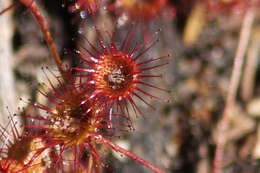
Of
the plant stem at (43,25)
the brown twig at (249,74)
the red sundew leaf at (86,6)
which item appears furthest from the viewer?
the brown twig at (249,74)

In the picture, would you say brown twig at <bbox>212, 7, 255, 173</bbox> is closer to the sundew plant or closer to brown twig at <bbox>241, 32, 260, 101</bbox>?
the sundew plant

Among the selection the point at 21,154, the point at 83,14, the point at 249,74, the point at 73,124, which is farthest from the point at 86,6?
the point at 249,74

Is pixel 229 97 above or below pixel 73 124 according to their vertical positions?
above

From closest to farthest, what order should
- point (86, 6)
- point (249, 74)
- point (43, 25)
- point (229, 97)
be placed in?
point (43, 25) → point (86, 6) → point (229, 97) → point (249, 74)

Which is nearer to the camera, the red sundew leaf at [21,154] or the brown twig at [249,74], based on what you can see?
the red sundew leaf at [21,154]

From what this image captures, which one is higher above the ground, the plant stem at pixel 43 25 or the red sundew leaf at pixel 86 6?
the red sundew leaf at pixel 86 6

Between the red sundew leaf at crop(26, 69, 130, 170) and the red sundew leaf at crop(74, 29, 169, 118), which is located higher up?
the red sundew leaf at crop(74, 29, 169, 118)

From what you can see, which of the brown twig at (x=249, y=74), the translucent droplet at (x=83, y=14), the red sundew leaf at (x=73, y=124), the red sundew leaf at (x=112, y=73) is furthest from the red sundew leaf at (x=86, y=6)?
the brown twig at (x=249, y=74)

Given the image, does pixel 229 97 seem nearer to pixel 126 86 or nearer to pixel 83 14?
pixel 126 86

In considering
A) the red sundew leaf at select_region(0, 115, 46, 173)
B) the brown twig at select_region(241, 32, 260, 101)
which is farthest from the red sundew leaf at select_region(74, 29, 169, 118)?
the brown twig at select_region(241, 32, 260, 101)

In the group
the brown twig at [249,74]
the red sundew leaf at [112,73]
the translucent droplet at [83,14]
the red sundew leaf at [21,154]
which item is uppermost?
the brown twig at [249,74]

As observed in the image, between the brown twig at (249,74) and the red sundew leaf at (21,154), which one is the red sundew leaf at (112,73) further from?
the brown twig at (249,74)
